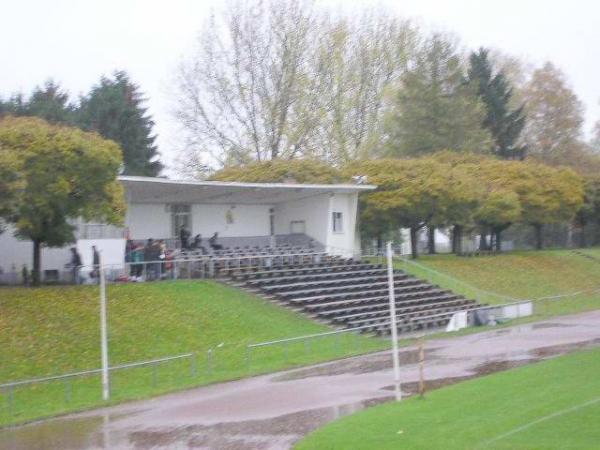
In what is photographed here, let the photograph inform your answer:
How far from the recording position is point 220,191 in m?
42.8

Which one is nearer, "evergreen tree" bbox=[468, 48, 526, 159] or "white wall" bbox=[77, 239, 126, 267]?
"white wall" bbox=[77, 239, 126, 267]

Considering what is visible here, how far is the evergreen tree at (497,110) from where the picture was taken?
78938 mm

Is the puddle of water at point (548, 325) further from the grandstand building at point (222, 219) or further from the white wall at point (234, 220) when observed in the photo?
the white wall at point (234, 220)

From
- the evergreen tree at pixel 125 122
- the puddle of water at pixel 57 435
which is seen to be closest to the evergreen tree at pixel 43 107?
the evergreen tree at pixel 125 122

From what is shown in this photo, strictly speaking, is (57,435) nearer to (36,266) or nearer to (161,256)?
(36,266)

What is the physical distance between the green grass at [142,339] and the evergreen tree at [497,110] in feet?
157

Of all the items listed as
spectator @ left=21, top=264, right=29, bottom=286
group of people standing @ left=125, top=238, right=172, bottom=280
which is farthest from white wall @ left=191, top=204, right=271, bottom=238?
spectator @ left=21, top=264, right=29, bottom=286

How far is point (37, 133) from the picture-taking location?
99.6 ft

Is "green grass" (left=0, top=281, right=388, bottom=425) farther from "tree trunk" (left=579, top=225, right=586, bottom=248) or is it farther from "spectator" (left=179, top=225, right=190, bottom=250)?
"tree trunk" (left=579, top=225, right=586, bottom=248)

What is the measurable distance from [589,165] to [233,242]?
45.3 metres

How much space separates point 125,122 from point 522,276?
90.6ft

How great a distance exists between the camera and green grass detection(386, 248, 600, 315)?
45.8 meters

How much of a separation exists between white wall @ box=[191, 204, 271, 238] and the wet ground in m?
17.3

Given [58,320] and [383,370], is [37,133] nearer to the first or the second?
[58,320]
